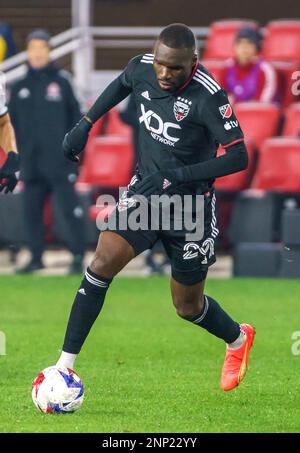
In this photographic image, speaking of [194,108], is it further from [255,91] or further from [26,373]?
[255,91]

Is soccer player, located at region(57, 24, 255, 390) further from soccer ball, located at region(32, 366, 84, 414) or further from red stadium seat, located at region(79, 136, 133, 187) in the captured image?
red stadium seat, located at region(79, 136, 133, 187)

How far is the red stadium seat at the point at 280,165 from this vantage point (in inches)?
577

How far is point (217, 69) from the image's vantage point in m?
16.2

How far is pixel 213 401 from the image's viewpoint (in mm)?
7938

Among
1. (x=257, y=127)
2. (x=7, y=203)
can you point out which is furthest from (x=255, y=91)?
(x=7, y=203)

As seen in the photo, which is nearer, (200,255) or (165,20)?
(200,255)

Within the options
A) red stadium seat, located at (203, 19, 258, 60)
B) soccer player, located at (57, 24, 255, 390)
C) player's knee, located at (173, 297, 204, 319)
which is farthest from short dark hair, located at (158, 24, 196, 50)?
red stadium seat, located at (203, 19, 258, 60)

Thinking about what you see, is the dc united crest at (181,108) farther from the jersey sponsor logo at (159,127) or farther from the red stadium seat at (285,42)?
the red stadium seat at (285,42)

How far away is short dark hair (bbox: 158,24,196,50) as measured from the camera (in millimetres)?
7430

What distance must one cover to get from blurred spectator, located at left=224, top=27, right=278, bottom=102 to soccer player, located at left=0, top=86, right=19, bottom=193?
623 centimetres

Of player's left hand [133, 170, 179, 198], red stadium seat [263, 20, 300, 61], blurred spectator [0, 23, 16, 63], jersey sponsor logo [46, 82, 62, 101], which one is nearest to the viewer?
player's left hand [133, 170, 179, 198]

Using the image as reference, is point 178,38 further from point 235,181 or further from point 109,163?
point 109,163

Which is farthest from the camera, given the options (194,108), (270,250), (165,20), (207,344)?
(165,20)
